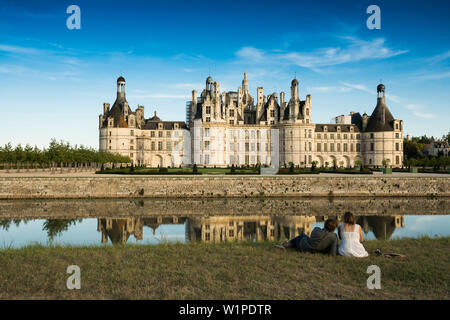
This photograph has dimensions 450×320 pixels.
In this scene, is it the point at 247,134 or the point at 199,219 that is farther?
the point at 247,134

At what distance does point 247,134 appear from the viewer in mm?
64875

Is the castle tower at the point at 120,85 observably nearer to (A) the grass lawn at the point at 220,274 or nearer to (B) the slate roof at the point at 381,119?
(B) the slate roof at the point at 381,119

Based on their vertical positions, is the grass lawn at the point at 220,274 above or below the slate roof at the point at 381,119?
below

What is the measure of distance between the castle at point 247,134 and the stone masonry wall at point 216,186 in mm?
28719

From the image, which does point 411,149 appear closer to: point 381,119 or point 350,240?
point 381,119

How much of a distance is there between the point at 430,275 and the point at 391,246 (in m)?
2.97

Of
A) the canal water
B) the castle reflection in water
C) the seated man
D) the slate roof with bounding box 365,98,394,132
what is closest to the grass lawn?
the seated man

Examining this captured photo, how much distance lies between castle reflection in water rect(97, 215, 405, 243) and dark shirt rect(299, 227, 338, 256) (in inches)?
252

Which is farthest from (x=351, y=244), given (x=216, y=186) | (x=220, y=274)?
(x=216, y=186)

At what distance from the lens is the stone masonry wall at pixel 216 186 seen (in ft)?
94.6

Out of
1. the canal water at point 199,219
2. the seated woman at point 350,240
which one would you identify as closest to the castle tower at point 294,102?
the canal water at point 199,219

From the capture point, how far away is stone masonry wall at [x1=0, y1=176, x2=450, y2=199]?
28.8 metres

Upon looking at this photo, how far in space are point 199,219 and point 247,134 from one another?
45263 mm
